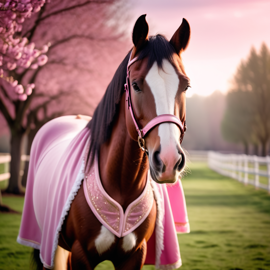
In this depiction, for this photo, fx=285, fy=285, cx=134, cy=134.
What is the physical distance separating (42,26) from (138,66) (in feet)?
27.4

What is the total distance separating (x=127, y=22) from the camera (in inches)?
428

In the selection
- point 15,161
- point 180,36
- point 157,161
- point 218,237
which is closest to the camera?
point 157,161

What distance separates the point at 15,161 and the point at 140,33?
9.15 metres

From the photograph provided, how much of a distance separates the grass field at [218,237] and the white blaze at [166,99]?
3.00 metres

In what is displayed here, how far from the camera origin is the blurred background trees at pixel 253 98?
28.1m

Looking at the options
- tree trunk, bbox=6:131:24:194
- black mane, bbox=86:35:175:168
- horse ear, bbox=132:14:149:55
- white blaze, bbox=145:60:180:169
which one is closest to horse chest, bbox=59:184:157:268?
black mane, bbox=86:35:175:168

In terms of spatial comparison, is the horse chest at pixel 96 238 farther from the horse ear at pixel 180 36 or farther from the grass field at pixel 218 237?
the grass field at pixel 218 237

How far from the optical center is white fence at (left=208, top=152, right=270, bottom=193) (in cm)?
1089

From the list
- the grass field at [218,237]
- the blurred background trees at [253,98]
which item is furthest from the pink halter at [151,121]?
the blurred background trees at [253,98]

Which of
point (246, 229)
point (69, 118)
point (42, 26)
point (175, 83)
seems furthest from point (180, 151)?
point (42, 26)

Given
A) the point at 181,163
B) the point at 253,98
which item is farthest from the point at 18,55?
the point at 253,98

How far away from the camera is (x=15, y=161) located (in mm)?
9844

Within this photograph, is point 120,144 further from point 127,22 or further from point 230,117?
point 230,117

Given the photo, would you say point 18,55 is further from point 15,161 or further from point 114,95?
point 15,161
